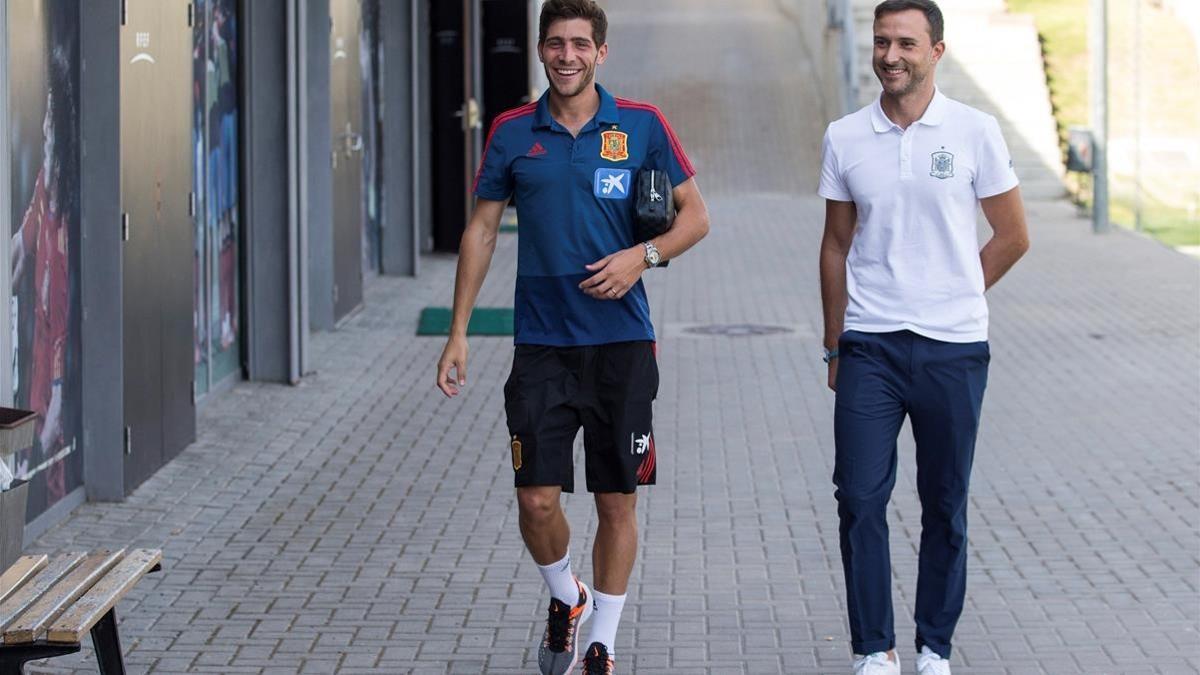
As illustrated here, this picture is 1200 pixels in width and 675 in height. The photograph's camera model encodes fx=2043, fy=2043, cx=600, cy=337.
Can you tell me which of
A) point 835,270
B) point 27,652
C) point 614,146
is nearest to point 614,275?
point 614,146

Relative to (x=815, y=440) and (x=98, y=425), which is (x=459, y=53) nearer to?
(x=815, y=440)

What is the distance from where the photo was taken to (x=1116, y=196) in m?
25.4

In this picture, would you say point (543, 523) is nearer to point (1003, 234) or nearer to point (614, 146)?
point (614, 146)

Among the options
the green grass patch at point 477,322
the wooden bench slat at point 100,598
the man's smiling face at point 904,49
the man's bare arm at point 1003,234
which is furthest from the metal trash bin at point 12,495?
the green grass patch at point 477,322

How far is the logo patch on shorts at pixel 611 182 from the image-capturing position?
556 cm

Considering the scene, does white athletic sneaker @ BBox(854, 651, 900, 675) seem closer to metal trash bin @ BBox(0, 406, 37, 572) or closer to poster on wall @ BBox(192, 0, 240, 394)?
metal trash bin @ BBox(0, 406, 37, 572)

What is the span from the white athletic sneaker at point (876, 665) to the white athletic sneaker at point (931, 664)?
0.10 metres

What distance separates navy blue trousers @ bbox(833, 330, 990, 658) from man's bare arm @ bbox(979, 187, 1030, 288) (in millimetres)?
260

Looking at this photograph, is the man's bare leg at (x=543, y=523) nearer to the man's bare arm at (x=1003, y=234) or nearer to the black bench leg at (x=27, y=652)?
the man's bare arm at (x=1003, y=234)

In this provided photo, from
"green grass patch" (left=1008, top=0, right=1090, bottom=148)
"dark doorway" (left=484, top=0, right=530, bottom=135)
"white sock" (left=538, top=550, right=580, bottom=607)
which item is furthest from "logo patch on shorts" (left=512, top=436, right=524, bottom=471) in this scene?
"green grass patch" (left=1008, top=0, right=1090, bottom=148)

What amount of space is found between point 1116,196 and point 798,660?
2026 cm

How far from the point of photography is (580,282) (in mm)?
5570

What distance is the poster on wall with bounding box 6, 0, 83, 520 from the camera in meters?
7.33

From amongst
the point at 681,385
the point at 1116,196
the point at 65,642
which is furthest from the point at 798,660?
the point at 1116,196
